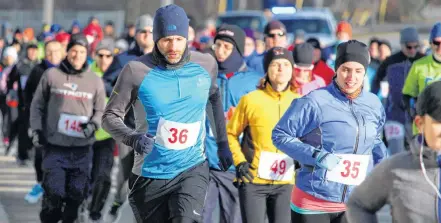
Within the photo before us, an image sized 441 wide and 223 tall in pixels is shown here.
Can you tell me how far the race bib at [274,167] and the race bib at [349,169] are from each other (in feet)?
4.30

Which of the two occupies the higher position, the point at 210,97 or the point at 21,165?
the point at 210,97

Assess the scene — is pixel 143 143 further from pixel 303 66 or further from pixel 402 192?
pixel 303 66

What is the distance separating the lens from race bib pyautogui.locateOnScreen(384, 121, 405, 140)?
12758 mm

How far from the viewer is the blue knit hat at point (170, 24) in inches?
277

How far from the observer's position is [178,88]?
6961mm

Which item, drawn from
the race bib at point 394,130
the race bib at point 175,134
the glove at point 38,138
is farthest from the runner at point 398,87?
the race bib at point 175,134

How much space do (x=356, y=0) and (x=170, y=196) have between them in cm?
5297

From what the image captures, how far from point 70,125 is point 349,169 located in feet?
11.4

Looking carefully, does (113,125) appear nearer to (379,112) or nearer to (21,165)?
(379,112)

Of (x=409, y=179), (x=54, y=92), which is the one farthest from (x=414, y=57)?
(x=409, y=179)

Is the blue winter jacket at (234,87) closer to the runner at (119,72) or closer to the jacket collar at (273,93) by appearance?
the jacket collar at (273,93)

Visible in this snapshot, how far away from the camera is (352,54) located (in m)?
6.91

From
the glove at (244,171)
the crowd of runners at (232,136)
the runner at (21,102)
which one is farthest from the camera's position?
the runner at (21,102)

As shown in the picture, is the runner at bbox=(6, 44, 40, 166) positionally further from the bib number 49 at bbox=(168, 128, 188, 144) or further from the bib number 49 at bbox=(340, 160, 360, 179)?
the bib number 49 at bbox=(340, 160, 360, 179)
